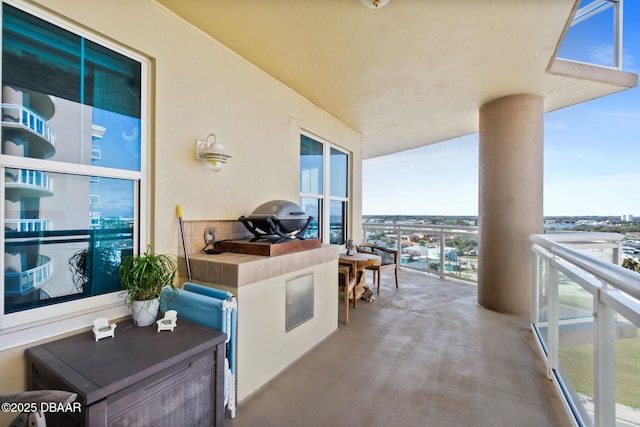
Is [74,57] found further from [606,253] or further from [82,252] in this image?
[606,253]

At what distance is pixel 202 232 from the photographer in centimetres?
222

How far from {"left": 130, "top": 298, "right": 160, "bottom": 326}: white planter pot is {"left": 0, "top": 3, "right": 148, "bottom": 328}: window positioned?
262mm

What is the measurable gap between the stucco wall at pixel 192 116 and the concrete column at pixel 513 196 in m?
2.83

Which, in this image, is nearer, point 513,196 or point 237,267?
point 237,267

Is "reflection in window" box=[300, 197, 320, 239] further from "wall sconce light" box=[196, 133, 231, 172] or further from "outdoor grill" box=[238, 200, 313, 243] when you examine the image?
"wall sconce light" box=[196, 133, 231, 172]

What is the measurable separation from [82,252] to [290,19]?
2128 millimetres

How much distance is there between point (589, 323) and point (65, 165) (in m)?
3.00

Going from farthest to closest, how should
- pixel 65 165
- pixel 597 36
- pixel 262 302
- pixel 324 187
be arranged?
1. pixel 324 187
2. pixel 597 36
3. pixel 262 302
4. pixel 65 165

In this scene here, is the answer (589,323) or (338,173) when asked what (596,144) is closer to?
(338,173)

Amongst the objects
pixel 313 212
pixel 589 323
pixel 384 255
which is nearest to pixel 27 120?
pixel 313 212

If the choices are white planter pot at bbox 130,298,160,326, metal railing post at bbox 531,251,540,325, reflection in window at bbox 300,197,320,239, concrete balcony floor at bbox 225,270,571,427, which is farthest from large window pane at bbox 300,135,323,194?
metal railing post at bbox 531,251,540,325

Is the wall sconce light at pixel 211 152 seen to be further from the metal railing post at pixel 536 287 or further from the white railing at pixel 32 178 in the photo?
the metal railing post at pixel 536 287

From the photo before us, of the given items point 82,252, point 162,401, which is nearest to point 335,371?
point 162,401

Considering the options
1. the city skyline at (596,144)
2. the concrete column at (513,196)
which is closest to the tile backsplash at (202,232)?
the concrete column at (513,196)
